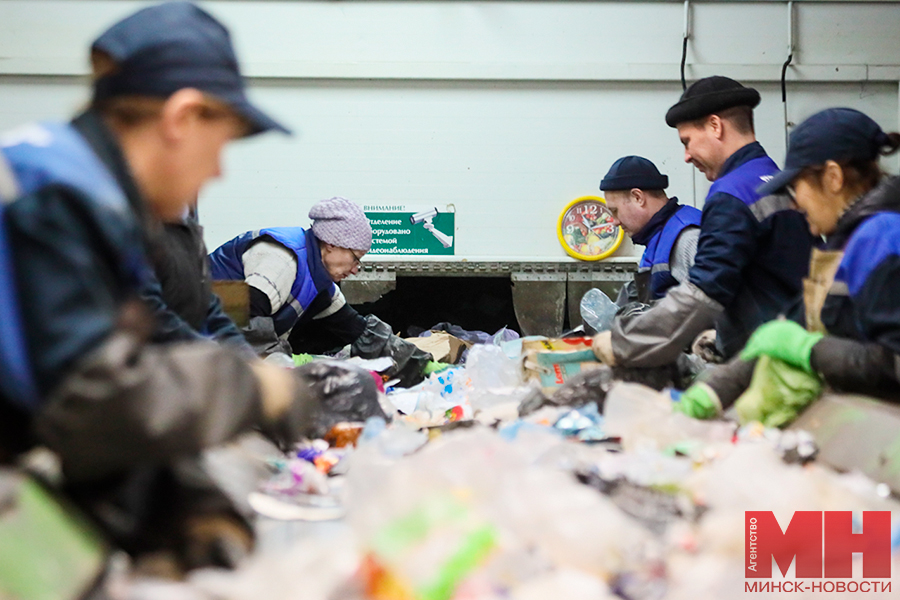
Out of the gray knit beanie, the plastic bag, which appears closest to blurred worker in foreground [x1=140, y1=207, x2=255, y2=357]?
the gray knit beanie

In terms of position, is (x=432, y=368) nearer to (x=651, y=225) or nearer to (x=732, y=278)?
(x=651, y=225)

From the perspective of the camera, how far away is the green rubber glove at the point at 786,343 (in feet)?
6.54

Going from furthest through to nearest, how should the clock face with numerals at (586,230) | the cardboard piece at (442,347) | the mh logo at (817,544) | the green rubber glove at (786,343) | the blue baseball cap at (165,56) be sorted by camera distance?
the clock face with numerals at (586,230) < the cardboard piece at (442,347) < the green rubber glove at (786,343) < the mh logo at (817,544) < the blue baseball cap at (165,56)

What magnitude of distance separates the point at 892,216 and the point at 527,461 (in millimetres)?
1110

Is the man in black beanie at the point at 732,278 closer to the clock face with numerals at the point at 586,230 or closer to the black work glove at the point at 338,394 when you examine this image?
the black work glove at the point at 338,394

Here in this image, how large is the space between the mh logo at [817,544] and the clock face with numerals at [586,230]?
205 inches

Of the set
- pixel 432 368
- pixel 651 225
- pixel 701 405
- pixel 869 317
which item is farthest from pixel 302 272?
pixel 869 317

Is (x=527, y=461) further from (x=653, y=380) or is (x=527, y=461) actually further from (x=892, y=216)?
(x=653, y=380)

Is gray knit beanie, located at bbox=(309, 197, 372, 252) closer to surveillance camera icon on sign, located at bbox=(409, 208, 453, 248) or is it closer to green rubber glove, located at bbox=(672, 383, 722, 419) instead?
green rubber glove, located at bbox=(672, 383, 722, 419)

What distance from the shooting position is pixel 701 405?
2.21 m

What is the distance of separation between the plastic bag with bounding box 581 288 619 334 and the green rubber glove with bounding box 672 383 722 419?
6.43 feet

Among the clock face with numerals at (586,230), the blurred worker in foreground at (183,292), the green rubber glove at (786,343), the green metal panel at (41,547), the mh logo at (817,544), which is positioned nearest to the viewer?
the green metal panel at (41,547)

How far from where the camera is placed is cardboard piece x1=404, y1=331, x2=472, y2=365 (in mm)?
4645

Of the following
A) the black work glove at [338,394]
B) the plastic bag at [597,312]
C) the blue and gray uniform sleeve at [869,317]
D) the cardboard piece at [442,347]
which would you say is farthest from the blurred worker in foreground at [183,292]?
the plastic bag at [597,312]
